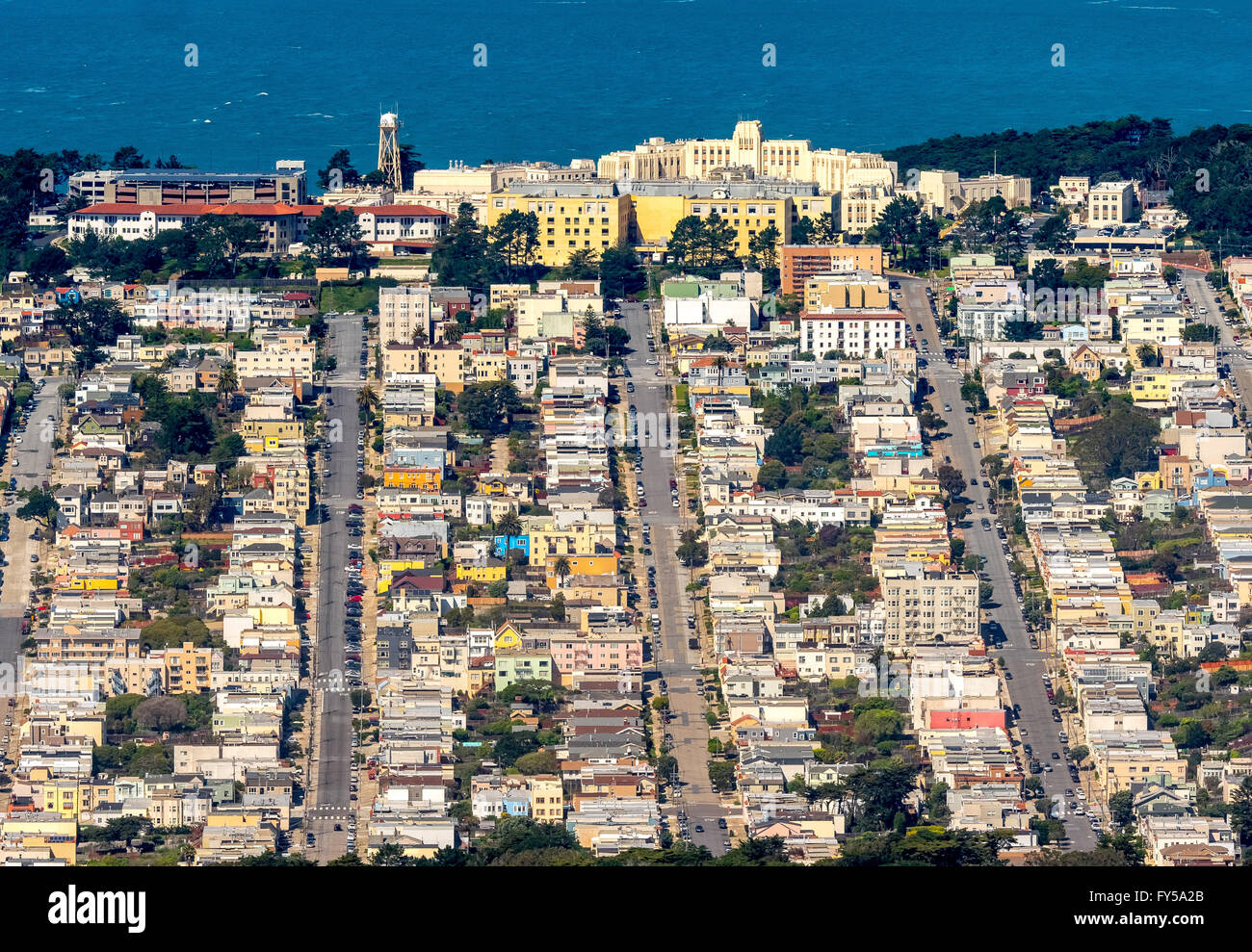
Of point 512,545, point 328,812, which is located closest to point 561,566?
point 512,545

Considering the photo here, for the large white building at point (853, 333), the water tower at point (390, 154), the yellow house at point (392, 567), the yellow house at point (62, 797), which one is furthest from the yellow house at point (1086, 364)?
the yellow house at point (62, 797)

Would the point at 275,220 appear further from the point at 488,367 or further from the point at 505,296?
the point at 488,367

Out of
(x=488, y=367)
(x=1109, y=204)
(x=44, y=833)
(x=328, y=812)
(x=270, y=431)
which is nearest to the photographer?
(x=44, y=833)

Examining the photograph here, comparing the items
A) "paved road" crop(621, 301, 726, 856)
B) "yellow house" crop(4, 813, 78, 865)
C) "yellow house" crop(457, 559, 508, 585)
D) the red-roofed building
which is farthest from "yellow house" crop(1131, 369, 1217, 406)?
"yellow house" crop(4, 813, 78, 865)

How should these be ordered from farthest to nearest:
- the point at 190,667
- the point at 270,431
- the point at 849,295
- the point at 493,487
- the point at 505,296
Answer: the point at 505,296 → the point at 849,295 → the point at 270,431 → the point at 493,487 → the point at 190,667

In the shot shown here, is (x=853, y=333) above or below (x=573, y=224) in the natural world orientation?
below
